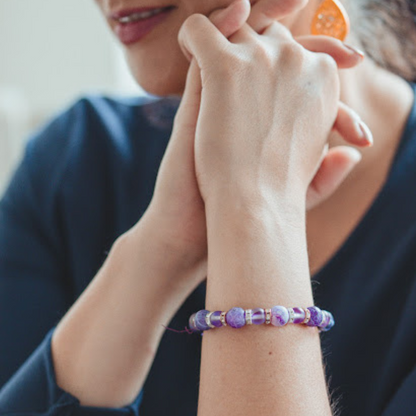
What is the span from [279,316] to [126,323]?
270mm

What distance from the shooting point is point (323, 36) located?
940 millimetres

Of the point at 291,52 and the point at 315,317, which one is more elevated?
the point at 291,52

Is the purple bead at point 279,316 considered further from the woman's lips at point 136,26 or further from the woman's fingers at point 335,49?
the woman's lips at point 136,26

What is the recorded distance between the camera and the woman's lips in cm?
98

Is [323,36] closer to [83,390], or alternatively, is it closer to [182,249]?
[182,249]

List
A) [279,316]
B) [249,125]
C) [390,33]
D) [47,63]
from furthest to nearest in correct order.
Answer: [47,63]
[390,33]
[249,125]
[279,316]

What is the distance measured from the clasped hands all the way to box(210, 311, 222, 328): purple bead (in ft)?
0.43

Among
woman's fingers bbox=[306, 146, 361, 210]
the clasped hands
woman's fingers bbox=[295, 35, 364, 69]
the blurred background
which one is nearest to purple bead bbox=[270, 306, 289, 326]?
the clasped hands

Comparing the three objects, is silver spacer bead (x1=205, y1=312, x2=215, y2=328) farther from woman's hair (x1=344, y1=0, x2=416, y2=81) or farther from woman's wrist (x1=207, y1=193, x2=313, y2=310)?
woman's hair (x1=344, y1=0, x2=416, y2=81)

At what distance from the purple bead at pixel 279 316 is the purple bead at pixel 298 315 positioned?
2cm

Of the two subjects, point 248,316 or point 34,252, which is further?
point 34,252

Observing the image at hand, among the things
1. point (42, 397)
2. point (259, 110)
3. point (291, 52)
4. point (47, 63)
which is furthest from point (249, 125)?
point (47, 63)

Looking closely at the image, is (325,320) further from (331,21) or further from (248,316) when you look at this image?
(331,21)

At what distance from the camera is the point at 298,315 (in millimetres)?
734
